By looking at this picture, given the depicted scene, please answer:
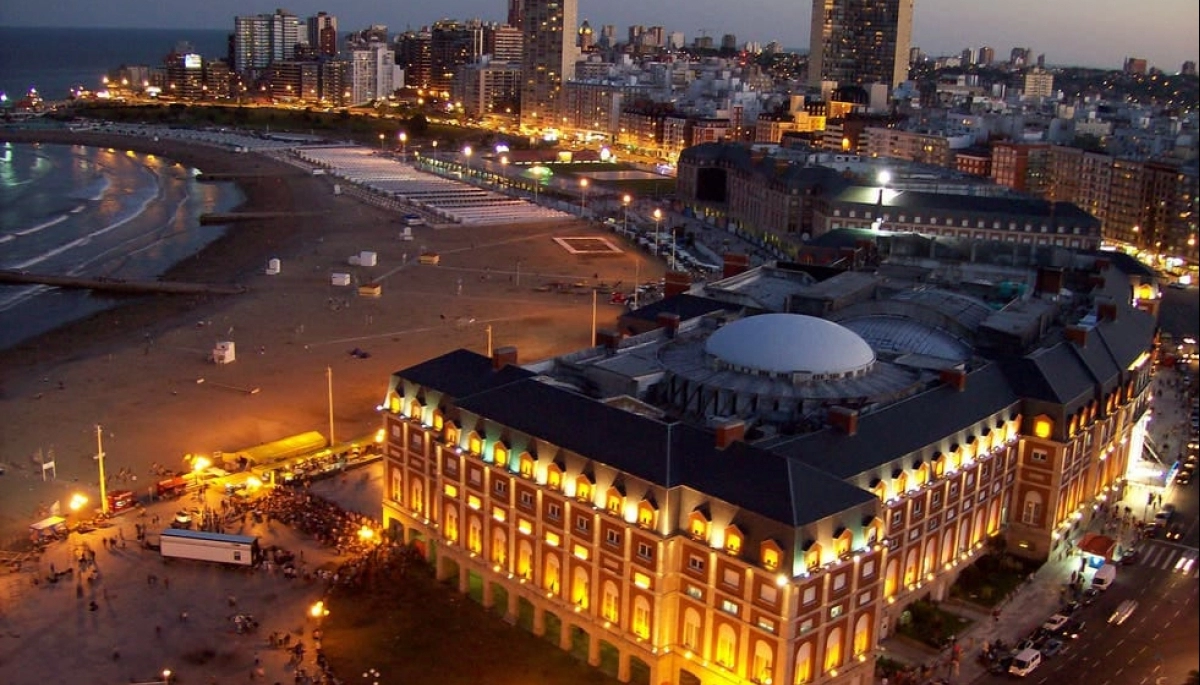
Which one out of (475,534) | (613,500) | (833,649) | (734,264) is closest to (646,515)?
(613,500)

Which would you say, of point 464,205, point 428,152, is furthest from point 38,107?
point 464,205

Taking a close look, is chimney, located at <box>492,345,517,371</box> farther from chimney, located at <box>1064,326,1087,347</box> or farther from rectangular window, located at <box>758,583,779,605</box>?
chimney, located at <box>1064,326,1087,347</box>

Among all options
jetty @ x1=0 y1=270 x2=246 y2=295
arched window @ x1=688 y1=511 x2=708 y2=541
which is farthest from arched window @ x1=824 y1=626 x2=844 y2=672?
jetty @ x1=0 y1=270 x2=246 y2=295

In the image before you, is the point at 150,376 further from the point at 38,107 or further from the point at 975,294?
the point at 38,107

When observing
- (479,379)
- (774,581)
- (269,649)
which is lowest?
(269,649)

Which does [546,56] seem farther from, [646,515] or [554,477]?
[646,515]
